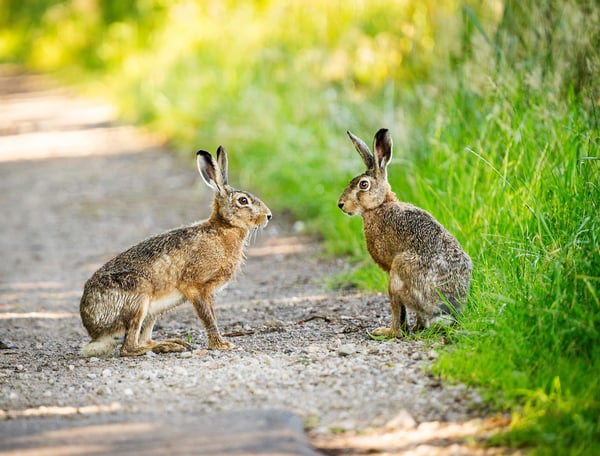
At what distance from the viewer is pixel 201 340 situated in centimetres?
595

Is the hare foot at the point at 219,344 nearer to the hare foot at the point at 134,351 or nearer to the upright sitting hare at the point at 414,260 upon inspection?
the hare foot at the point at 134,351

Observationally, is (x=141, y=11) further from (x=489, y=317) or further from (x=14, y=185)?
(x=489, y=317)

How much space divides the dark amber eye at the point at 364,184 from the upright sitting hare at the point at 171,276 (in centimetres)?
67

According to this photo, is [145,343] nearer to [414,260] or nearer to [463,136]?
[414,260]

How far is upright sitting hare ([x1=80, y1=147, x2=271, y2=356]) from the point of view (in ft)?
18.0

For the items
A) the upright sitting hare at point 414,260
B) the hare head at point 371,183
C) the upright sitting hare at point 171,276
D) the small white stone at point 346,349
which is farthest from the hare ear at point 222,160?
the small white stone at point 346,349

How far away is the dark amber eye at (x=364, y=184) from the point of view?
5770 millimetres

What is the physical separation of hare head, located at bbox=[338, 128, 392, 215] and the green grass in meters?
0.65

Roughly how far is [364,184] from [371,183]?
0.15ft

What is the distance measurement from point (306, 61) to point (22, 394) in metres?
7.69

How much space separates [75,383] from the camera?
484cm

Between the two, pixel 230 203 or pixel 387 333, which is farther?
pixel 230 203

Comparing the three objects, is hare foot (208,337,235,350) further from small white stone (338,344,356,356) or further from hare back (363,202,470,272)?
hare back (363,202,470,272)

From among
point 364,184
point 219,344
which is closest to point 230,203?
point 364,184
